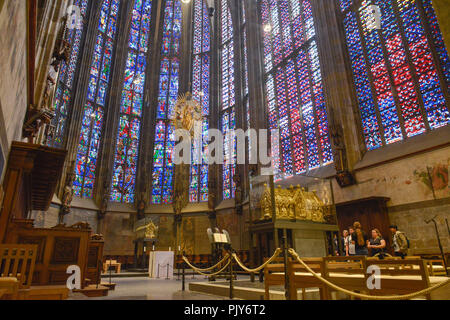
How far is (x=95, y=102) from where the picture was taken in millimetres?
18281

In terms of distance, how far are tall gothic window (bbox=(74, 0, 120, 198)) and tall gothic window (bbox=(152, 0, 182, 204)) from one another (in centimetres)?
364

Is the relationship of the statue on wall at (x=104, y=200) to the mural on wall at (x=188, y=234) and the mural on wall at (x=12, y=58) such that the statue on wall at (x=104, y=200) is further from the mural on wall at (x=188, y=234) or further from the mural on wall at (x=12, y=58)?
the mural on wall at (x=12, y=58)

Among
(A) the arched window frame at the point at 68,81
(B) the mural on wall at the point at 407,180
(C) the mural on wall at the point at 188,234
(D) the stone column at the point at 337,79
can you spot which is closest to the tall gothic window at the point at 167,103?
(C) the mural on wall at the point at 188,234

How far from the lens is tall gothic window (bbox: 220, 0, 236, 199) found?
18.2 metres

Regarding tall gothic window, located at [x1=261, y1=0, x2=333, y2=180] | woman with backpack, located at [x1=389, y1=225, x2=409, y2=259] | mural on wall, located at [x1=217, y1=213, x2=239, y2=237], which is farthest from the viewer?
mural on wall, located at [x1=217, y1=213, x2=239, y2=237]

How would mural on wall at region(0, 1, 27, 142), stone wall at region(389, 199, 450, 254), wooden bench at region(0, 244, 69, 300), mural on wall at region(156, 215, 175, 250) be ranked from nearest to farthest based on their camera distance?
1. wooden bench at region(0, 244, 69, 300)
2. mural on wall at region(0, 1, 27, 142)
3. stone wall at region(389, 199, 450, 254)
4. mural on wall at region(156, 215, 175, 250)

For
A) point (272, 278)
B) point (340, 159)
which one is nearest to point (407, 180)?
point (340, 159)

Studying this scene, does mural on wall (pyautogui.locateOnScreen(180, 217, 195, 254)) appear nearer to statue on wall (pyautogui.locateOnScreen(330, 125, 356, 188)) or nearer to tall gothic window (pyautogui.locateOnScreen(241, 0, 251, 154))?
tall gothic window (pyautogui.locateOnScreen(241, 0, 251, 154))

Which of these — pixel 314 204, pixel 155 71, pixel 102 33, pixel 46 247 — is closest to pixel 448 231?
pixel 314 204

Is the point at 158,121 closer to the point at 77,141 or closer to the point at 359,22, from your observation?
the point at 77,141

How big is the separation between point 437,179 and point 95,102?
17793 mm

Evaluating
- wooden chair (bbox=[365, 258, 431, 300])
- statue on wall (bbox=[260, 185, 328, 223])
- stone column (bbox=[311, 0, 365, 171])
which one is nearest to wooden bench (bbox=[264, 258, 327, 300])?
wooden chair (bbox=[365, 258, 431, 300])

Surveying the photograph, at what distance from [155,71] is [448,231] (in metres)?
19.4
